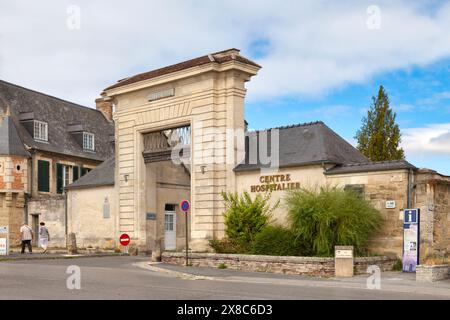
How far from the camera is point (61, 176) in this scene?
114 ft

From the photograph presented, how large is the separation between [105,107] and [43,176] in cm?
1239

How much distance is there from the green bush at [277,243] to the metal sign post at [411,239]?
306cm

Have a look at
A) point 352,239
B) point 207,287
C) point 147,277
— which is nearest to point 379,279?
point 352,239

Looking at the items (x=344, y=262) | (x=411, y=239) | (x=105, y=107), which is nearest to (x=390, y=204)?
(x=411, y=239)

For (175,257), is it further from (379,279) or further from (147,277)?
(379,279)

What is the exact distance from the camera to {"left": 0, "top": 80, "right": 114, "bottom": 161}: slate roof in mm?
34250

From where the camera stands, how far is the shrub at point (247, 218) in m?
21.0

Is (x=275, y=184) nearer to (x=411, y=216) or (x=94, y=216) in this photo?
(x=411, y=216)

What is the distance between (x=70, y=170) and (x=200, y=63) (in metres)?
16.2

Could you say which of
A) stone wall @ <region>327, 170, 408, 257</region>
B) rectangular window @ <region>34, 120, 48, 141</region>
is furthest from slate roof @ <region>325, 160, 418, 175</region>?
rectangular window @ <region>34, 120, 48, 141</region>

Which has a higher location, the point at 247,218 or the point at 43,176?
the point at 43,176

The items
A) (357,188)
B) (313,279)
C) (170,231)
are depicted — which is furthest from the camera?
(170,231)

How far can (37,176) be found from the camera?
32.9m

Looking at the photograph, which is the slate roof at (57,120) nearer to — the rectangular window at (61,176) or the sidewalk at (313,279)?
the rectangular window at (61,176)
